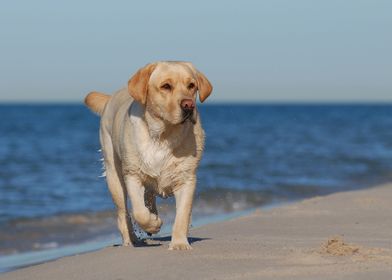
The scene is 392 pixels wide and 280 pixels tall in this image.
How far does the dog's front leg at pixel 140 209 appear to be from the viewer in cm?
647

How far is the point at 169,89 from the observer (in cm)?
633

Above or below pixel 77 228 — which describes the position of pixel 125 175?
above

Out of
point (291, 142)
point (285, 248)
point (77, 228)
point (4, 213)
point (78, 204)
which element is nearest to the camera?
point (285, 248)

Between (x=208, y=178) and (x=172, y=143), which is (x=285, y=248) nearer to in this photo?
(x=172, y=143)

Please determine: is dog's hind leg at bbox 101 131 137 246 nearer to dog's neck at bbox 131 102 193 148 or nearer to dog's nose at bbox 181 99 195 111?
dog's neck at bbox 131 102 193 148

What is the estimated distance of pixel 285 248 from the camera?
6395mm

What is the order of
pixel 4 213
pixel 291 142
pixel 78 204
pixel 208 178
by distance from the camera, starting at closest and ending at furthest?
pixel 4 213 < pixel 78 204 < pixel 208 178 < pixel 291 142

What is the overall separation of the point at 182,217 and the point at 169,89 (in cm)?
95

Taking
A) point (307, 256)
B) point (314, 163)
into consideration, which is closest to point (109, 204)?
point (307, 256)

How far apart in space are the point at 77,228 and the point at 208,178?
6.37 meters

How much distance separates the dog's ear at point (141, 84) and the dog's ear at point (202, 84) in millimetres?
298

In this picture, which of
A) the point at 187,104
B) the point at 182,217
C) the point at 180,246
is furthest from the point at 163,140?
the point at 180,246

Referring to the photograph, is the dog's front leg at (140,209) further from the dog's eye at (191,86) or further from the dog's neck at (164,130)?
the dog's eye at (191,86)

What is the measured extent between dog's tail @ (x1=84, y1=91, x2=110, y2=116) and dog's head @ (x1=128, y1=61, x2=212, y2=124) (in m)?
1.78
